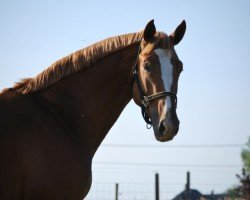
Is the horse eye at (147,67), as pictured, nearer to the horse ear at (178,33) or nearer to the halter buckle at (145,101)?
the halter buckle at (145,101)

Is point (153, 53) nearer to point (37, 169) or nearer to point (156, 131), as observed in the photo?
point (156, 131)

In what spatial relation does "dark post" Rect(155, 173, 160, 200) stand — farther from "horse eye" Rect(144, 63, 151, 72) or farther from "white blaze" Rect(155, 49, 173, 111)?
"white blaze" Rect(155, 49, 173, 111)

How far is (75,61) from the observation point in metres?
5.82

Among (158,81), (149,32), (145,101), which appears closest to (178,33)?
(149,32)

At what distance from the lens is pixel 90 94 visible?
584 centimetres

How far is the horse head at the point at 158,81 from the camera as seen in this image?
537 centimetres

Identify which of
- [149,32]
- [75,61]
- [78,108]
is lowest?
[78,108]

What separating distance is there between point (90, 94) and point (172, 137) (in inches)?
41.2

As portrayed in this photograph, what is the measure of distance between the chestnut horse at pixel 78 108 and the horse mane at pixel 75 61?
1 centimetres

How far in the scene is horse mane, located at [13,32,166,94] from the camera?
5.59 meters

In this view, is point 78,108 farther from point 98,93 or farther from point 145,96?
point 145,96

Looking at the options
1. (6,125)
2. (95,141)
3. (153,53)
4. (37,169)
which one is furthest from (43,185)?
(153,53)

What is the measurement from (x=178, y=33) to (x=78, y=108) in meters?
1.44

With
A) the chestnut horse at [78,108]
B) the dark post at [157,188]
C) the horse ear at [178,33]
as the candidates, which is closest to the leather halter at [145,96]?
the chestnut horse at [78,108]
